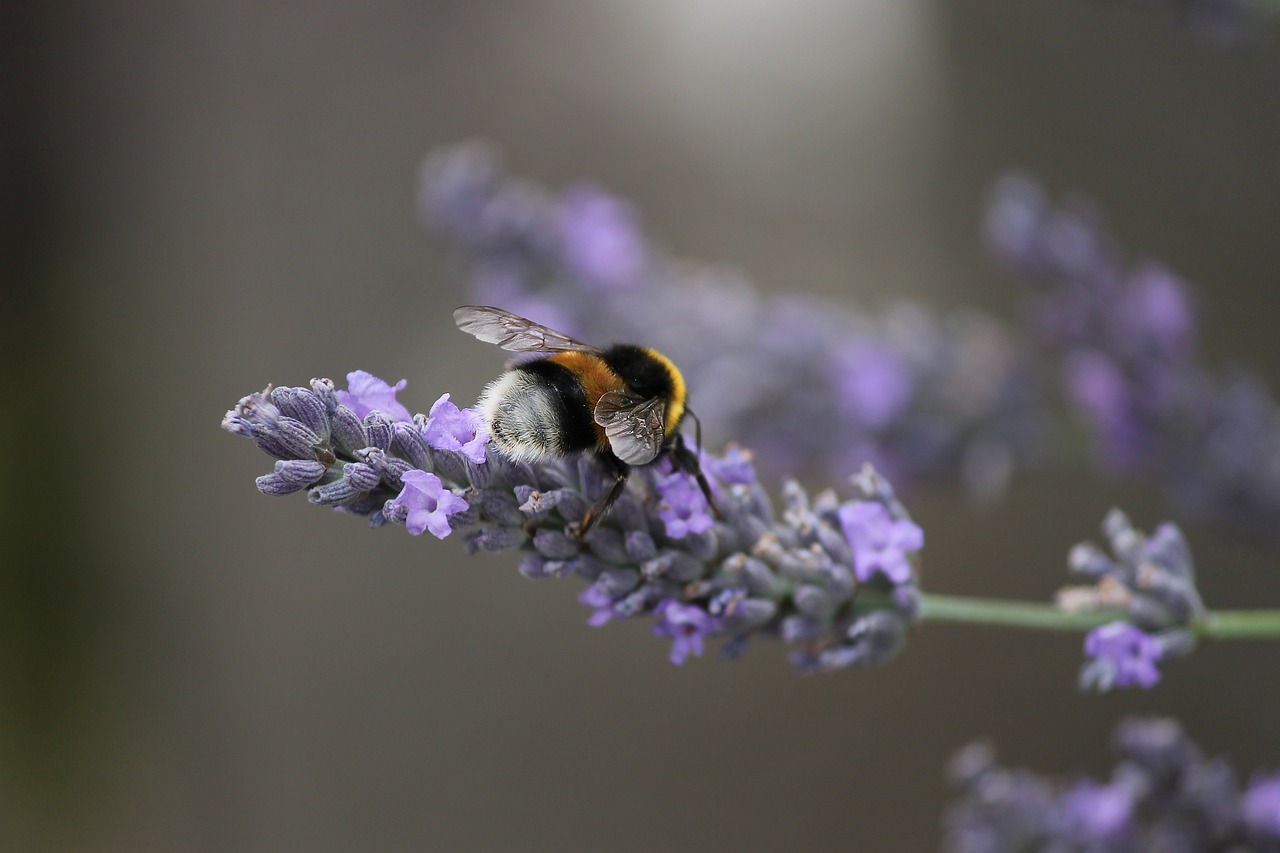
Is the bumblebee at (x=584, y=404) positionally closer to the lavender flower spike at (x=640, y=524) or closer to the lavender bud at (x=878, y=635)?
the lavender flower spike at (x=640, y=524)

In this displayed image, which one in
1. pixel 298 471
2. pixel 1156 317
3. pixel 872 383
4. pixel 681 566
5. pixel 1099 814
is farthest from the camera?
pixel 872 383

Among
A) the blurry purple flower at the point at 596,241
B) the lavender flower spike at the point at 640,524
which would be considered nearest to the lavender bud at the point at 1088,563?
the lavender flower spike at the point at 640,524

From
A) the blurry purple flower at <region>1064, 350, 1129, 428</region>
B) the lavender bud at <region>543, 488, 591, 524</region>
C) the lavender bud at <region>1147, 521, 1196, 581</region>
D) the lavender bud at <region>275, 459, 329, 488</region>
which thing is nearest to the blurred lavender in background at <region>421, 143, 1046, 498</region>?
the blurry purple flower at <region>1064, 350, 1129, 428</region>

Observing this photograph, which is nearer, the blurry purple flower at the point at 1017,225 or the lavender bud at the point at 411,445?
the lavender bud at the point at 411,445

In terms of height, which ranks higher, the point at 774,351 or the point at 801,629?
the point at 774,351

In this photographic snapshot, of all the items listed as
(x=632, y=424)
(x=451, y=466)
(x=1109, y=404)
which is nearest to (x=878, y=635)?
(x=632, y=424)

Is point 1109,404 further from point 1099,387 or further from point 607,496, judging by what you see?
point 607,496
